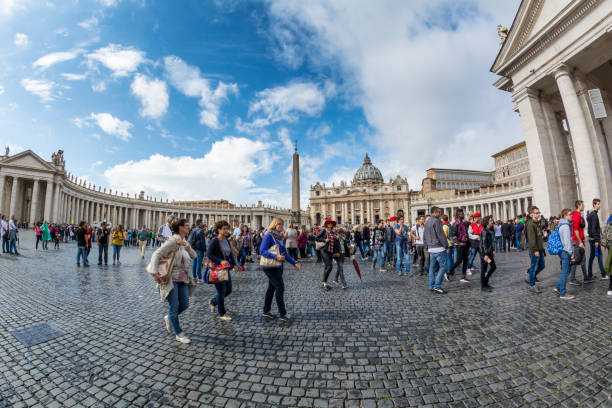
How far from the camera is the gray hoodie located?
595 cm

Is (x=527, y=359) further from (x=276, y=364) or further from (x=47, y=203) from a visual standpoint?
(x=47, y=203)

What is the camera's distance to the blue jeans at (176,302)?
3.60 meters

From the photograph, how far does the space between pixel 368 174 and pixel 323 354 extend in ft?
312

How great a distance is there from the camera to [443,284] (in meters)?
6.98

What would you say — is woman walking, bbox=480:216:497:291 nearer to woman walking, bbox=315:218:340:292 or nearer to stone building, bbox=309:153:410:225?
woman walking, bbox=315:218:340:292

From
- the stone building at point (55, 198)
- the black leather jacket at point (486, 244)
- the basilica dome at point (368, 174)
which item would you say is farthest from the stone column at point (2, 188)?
the basilica dome at point (368, 174)

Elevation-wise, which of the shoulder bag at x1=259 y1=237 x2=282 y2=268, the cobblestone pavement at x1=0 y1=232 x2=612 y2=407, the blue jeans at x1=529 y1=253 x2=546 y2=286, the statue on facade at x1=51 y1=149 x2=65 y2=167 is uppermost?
the statue on facade at x1=51 y1=149 x2=65 y2=167

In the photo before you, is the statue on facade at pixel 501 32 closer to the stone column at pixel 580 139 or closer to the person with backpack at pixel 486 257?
the stone column at pixel 580 139

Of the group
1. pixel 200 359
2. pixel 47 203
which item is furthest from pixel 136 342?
pixel 47 203

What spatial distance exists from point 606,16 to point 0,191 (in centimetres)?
5597

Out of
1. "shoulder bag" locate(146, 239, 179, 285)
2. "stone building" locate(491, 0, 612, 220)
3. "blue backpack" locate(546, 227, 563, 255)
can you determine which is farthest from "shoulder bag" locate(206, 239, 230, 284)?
"stone building" locate(491, 0, 612, 220)

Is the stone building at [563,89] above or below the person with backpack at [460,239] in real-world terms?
above

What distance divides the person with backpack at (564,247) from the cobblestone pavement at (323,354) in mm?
249

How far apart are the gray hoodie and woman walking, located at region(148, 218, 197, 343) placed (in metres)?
4.88
